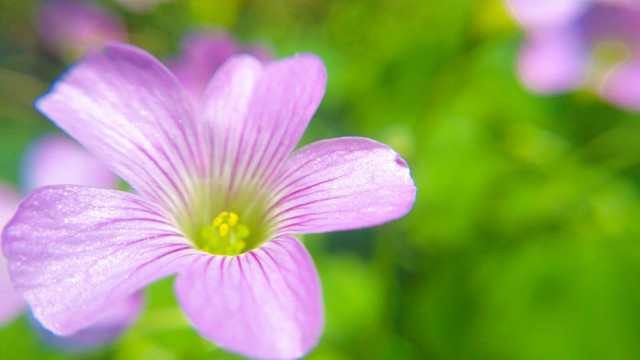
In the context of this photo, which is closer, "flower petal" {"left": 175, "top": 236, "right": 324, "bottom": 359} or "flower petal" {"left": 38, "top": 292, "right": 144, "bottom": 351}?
"flower petal" {"left": 175, "top": 236, "right": 324, "bottom": 359}

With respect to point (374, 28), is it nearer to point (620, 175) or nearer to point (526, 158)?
point (526, 158)

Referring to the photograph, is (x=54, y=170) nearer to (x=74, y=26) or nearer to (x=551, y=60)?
(x=74, y=26)

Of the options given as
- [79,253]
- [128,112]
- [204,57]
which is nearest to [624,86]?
[204,57]

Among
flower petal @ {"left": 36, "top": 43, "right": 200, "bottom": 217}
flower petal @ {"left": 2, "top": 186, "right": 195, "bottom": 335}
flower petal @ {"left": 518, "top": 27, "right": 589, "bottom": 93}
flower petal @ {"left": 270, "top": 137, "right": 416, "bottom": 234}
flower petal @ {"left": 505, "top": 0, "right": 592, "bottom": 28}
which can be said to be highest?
flower petal @ {"left": 505, "top": 0, "right": 592, "bottom": 28}

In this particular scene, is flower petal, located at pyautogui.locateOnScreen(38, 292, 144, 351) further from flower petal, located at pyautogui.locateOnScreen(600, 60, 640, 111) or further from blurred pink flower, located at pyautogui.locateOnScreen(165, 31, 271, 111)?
→ flower petal, located at pyautogui.locateOnScreen(600, 60, 640, 111)

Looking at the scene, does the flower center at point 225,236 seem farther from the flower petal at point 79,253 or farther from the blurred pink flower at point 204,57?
the blurred pink flower at point 204,57

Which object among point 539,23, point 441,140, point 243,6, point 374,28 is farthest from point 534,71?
point 243,6

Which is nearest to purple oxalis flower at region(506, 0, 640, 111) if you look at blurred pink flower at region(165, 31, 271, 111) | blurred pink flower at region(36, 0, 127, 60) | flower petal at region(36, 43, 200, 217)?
blurred pink flower at region(165, 31, 271, 111)
